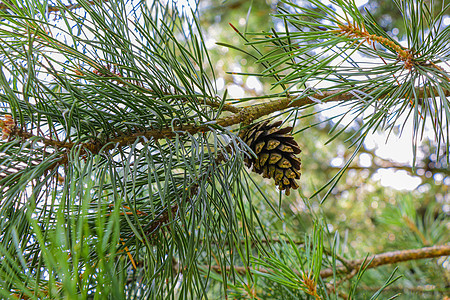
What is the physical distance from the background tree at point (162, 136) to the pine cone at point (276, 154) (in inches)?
0.8

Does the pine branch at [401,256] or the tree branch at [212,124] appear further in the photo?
the pine branch at [401,256]

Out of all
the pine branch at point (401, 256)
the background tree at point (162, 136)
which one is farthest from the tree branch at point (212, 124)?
the pine branch at point (401, 256)

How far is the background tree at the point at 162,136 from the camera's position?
10.9 inches

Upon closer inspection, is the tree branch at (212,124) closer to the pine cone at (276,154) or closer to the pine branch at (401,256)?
the pine cone at (276,154)

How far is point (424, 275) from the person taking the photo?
40.7 inches

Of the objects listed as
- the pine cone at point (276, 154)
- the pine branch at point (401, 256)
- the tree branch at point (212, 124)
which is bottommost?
the pine branch at point (401, 256)

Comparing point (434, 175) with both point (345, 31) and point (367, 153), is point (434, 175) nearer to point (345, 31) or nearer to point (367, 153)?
point (367, 153)

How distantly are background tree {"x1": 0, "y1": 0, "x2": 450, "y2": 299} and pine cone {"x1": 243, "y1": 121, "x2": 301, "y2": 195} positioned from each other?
0.06 ft

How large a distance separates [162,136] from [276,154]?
118mm

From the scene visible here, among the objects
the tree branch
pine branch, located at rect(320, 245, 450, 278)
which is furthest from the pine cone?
pine branch, located at rect(320, 245, 450, 278)

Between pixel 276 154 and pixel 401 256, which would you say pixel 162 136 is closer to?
pixel 276 154

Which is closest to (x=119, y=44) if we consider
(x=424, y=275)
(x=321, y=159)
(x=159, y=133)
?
(x=159, y=133)

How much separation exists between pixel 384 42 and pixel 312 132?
177 centimetres

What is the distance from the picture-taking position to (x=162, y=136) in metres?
0.35
